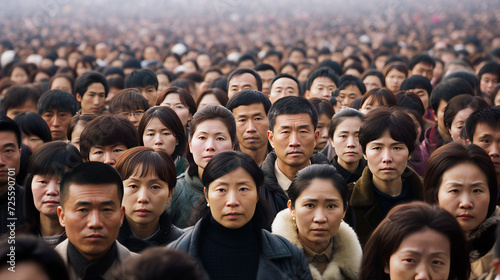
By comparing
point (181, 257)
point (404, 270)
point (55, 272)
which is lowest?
point (55, 272)

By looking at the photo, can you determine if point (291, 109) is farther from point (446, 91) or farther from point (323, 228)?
point (446, 91)

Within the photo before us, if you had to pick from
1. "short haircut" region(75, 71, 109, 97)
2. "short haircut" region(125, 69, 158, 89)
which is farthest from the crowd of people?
"short haircut" region(125, 69, 158, 89)

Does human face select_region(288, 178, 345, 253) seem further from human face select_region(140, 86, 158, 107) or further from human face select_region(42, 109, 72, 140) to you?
human face select_region(140, 86, 158, 107)

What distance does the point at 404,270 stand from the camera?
2.90m

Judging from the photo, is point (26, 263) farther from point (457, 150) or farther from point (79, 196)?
point (457, 150)

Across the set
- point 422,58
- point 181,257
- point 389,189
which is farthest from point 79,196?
point 422,58

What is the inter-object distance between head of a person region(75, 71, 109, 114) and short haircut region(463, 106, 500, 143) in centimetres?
427

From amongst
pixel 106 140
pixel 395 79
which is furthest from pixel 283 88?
pixel 106 140

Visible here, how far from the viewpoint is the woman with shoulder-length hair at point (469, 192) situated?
354cm

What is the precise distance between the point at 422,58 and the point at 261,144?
4.53 meters

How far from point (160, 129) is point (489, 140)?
268 centimetres

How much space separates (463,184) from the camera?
361 cm

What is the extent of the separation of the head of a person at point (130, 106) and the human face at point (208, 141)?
5.09 feet

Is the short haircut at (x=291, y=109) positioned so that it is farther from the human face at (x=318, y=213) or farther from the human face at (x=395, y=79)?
the human face at (x=395, y=79)
